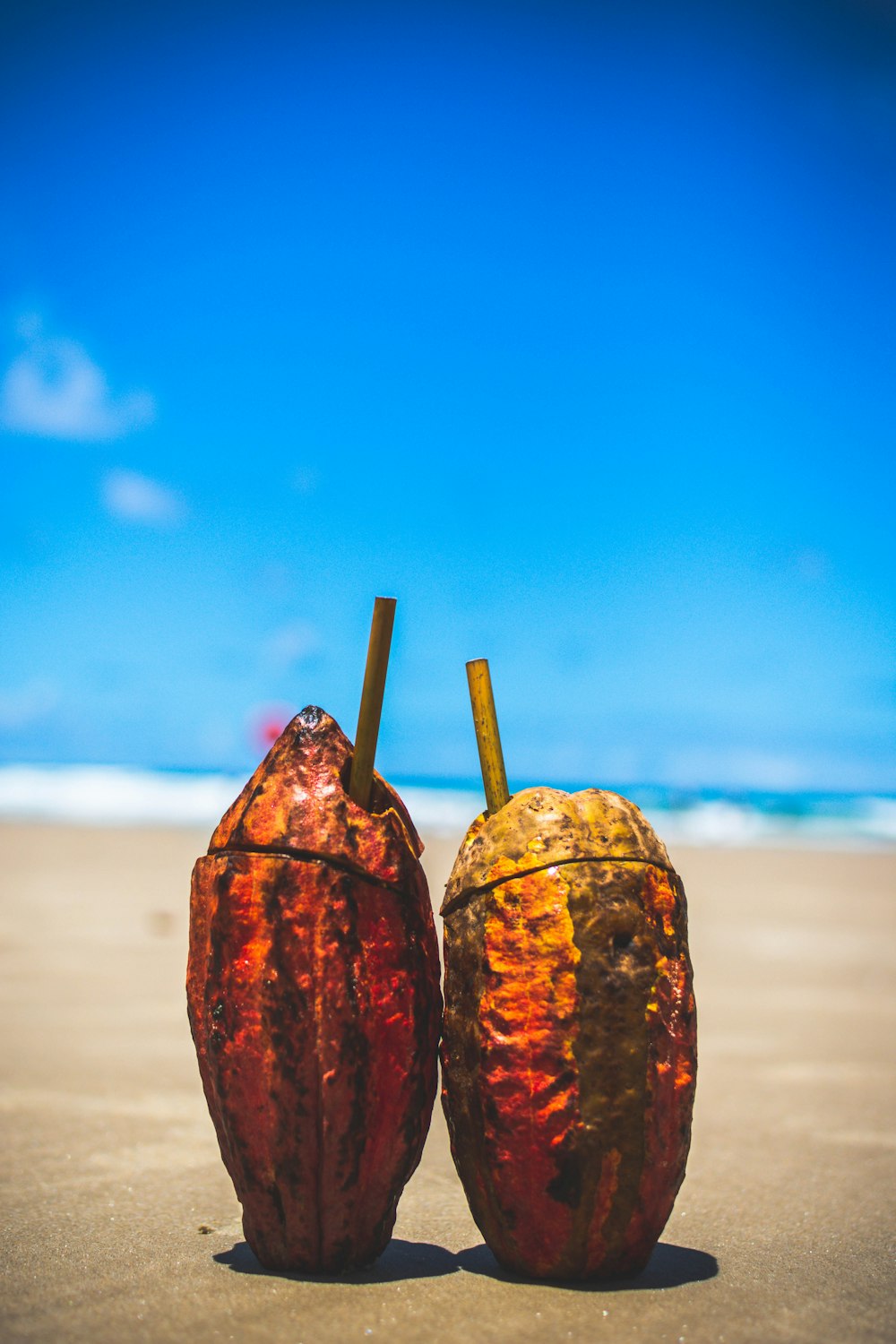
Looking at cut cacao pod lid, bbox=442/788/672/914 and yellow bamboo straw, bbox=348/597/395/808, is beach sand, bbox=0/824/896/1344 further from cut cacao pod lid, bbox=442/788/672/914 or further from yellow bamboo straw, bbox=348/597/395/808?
yellow bamboo straw, bbox=348/597/395/808

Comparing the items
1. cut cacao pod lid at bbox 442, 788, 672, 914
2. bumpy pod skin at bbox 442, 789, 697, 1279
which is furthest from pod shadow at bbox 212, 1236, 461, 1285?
cut cacao pod lid at bbox 442, 788, 672, 914

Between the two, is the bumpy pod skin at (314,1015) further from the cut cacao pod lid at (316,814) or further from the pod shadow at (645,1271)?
the pod shadow at (645,1271)

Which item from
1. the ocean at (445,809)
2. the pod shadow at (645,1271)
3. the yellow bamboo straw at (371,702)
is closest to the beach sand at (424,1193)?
the pod shadow at (645,1271)

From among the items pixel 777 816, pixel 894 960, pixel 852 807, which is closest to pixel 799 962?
pixel 894 960

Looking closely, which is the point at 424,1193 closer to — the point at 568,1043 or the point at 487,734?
the point at 568,1043

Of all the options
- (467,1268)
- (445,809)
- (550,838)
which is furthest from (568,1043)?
(445,809)

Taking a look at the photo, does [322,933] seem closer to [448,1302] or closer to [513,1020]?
[513,1020]
